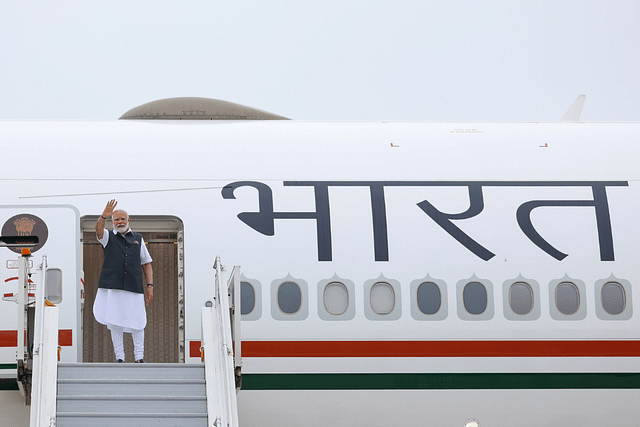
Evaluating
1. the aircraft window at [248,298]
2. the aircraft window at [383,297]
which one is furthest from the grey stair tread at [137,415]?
the aircraft window at [383,297]

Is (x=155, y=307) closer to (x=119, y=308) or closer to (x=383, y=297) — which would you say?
(x=119, y=308)

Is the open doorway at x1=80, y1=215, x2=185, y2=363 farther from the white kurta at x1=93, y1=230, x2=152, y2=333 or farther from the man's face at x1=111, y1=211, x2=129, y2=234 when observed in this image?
the white kurta at x1=93, y1=230, x2=152, y2=333

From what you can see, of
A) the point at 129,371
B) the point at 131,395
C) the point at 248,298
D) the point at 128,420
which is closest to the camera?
the point at 128,420

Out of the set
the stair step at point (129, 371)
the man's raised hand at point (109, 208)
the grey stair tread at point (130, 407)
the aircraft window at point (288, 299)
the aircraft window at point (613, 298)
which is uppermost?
the man's raised hand at point (109, 208)

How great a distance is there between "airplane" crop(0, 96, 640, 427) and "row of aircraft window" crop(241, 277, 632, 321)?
0.02 metres

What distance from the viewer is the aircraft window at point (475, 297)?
898 cm

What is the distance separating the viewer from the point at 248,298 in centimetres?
880

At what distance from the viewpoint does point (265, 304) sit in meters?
8.80

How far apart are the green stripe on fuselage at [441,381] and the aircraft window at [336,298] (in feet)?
2.38

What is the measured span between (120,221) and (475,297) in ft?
13.3

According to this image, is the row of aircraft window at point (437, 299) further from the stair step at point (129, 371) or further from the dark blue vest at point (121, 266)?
the dark blue vest at point (121, 266)

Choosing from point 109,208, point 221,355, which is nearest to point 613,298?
point 221,355

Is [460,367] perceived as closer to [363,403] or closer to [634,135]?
[363,403]

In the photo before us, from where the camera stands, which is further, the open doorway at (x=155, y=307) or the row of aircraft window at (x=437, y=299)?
the open doorway at (x=155, y=307)
